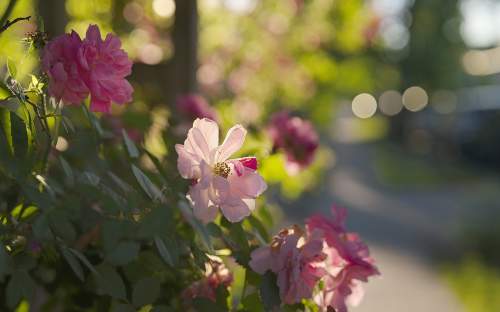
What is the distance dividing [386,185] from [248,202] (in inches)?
453

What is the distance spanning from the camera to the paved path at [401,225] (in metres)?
6.11

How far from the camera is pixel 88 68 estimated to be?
1.26 meters

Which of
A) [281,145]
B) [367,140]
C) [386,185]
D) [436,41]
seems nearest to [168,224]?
[281,145]

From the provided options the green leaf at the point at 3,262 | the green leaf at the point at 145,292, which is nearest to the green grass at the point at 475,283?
the green leaf at the point at 145,292

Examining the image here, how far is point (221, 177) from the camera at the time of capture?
115cm

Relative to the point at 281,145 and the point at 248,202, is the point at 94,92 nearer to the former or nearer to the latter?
the point at 248,202

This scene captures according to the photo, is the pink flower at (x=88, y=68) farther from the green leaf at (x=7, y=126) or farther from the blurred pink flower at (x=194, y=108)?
the blurred pink flower at (x=194, y=108)

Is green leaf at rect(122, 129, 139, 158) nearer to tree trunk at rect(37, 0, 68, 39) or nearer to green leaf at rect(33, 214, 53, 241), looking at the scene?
green leaf at rect(33, 214, 53, 241)

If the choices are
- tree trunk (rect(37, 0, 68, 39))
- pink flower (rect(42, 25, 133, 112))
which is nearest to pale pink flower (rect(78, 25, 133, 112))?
pink flower (rect(42, 25, 133, 112))

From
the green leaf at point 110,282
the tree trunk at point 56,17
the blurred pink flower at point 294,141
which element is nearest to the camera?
the green leaf at point 110,282

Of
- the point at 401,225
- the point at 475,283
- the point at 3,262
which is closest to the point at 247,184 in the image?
the point at 3,262

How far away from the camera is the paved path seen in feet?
20.0

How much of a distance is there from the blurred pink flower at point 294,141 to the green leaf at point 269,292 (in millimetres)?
1120

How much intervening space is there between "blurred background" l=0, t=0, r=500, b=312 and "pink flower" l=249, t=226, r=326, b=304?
1.70ft
